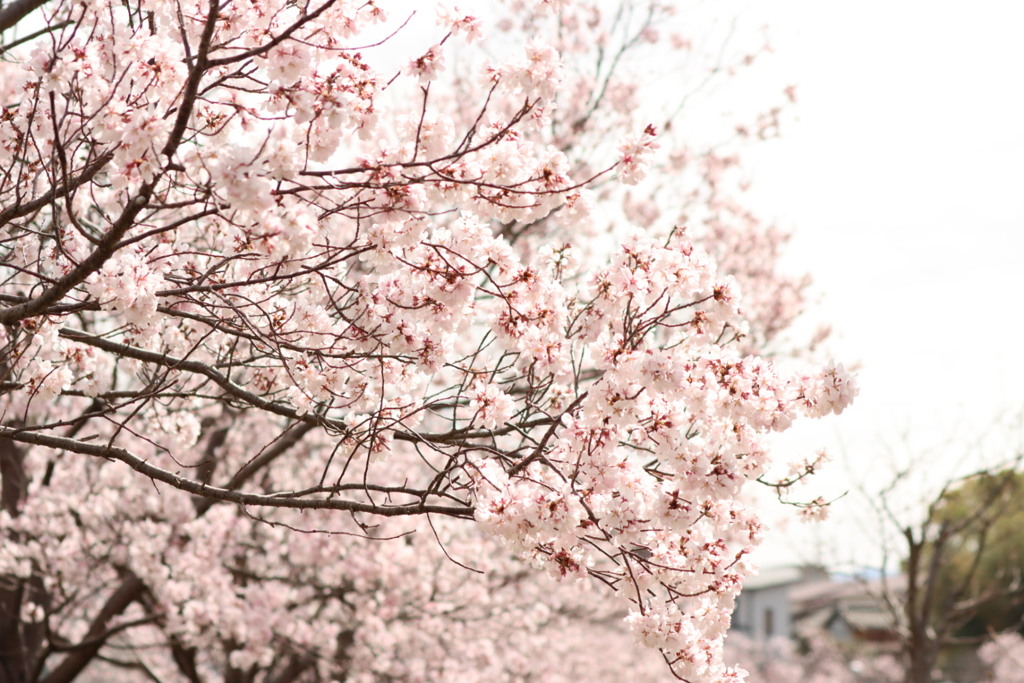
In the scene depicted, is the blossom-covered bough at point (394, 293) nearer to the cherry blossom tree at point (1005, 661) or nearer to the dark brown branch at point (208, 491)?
the dark brown branch at point (208, 491)

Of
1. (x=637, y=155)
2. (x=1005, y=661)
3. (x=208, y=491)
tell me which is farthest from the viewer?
(x=1005, y=661)

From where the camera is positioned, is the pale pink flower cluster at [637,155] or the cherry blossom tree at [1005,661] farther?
the cherry blossom tree at [1005,661]

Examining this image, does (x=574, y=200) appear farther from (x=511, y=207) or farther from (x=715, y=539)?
(x=715, y=539)

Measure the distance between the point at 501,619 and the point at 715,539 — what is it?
9.52 meters

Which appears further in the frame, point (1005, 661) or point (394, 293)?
point (1005, 661)

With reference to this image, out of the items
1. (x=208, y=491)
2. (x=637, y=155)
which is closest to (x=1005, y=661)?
(x=637, y=155)

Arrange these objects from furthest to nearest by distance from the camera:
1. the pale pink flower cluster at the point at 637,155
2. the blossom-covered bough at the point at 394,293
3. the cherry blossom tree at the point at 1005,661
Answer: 1. the cherry blossom tree at the point at 1005,661
2. the pale pink flower cluster at the point at 637,155
3. the blossom-covered bough at the point at 394,293

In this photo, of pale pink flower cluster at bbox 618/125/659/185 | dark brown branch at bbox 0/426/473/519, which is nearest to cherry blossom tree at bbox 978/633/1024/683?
pale pink flower cluster at bbox 618/125/659/185

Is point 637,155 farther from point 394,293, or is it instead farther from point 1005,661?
point 1005,661

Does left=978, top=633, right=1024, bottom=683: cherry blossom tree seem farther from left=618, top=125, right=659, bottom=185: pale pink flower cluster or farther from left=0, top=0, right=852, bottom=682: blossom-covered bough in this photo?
left=618, top=125, right=659, bottom=185: pale pink flower cluster

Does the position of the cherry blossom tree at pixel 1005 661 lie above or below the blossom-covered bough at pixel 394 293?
above

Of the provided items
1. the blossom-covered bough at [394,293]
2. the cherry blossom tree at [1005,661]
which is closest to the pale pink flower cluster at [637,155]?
the blossom-covered bough at [394,293]

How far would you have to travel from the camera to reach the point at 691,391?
360cm

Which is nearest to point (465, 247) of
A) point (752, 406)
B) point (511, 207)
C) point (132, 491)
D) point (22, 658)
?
point (511, 207)
